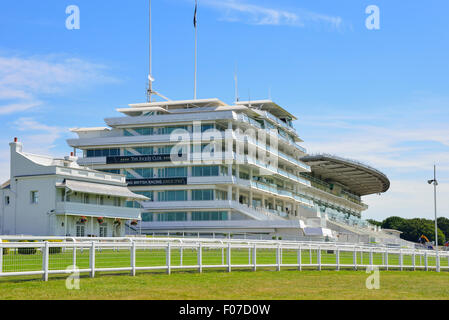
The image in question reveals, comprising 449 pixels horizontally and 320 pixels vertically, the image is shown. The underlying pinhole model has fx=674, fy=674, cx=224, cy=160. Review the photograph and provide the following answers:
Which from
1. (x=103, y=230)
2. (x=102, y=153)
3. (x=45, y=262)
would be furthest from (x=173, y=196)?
(x=45, y=262)

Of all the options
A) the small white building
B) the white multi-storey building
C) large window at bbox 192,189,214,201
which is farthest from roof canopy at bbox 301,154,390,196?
the small white building

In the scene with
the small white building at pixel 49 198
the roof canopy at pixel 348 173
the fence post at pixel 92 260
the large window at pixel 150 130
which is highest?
the large window at pixel 150 130

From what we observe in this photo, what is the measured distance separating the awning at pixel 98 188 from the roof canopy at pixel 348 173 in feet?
161

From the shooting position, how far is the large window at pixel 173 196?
79875 millimetres

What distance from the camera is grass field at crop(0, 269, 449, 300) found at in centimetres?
1566

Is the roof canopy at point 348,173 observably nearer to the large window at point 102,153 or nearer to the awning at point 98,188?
the large window at point 102,153

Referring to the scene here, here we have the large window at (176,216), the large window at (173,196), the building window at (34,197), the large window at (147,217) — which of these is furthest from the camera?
the large window at (147,217)

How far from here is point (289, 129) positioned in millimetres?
95812

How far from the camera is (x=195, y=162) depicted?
3100 inches

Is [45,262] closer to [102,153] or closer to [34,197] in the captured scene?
[34,197]

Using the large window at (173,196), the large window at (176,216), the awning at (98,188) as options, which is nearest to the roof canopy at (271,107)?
the large window at (173,196)

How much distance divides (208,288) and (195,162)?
2408 inches

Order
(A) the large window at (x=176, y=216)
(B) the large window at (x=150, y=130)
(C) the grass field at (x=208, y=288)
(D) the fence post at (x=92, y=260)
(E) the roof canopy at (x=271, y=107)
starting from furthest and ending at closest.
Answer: (E) the roof canopy at (x=271, y=107) → (B) the large window at (x=150, y=130) → (A) the large window at (x=176, y=216) → (D) the fence post at (x=92, y=260) → (C) the grass field at (x=208, y=288)
